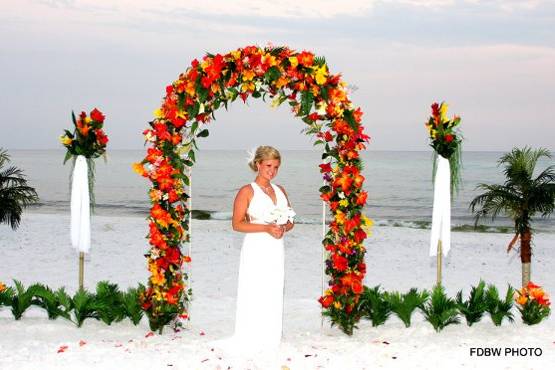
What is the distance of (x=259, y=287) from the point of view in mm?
8219

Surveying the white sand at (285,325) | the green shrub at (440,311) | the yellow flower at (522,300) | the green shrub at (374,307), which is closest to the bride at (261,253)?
the white sand at (285,325)

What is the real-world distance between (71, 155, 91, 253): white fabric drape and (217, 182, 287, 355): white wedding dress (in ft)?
8.77

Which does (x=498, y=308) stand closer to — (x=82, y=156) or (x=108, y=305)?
(x=108, y=305)

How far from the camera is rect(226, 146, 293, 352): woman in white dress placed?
25.7ft

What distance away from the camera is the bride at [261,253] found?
782 cm

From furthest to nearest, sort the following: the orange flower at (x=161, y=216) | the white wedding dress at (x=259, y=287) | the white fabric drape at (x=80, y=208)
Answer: the white fabric drape at (x=80, y=208), the orange flower at (x=161, y=216), the white wedding dress at (x=259, y=287)

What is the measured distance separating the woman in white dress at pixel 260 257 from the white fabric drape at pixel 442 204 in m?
2.51

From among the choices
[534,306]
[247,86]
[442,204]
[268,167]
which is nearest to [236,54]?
[247,86]

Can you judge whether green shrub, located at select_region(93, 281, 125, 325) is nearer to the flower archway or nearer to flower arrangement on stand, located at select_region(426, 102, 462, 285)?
the flower archway

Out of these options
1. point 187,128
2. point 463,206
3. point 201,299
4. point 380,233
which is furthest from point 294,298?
point 463,206

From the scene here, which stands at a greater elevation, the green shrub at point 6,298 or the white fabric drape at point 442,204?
the white fabric drape at point 442,204

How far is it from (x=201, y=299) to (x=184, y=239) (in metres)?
3.43

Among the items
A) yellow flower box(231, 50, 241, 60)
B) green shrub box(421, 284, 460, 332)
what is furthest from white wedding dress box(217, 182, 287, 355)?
green shrub box(421, 284, 460, 332)

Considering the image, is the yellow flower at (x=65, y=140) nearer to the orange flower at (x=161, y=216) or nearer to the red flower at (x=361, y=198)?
the orange flower at (x=161, y=216)
